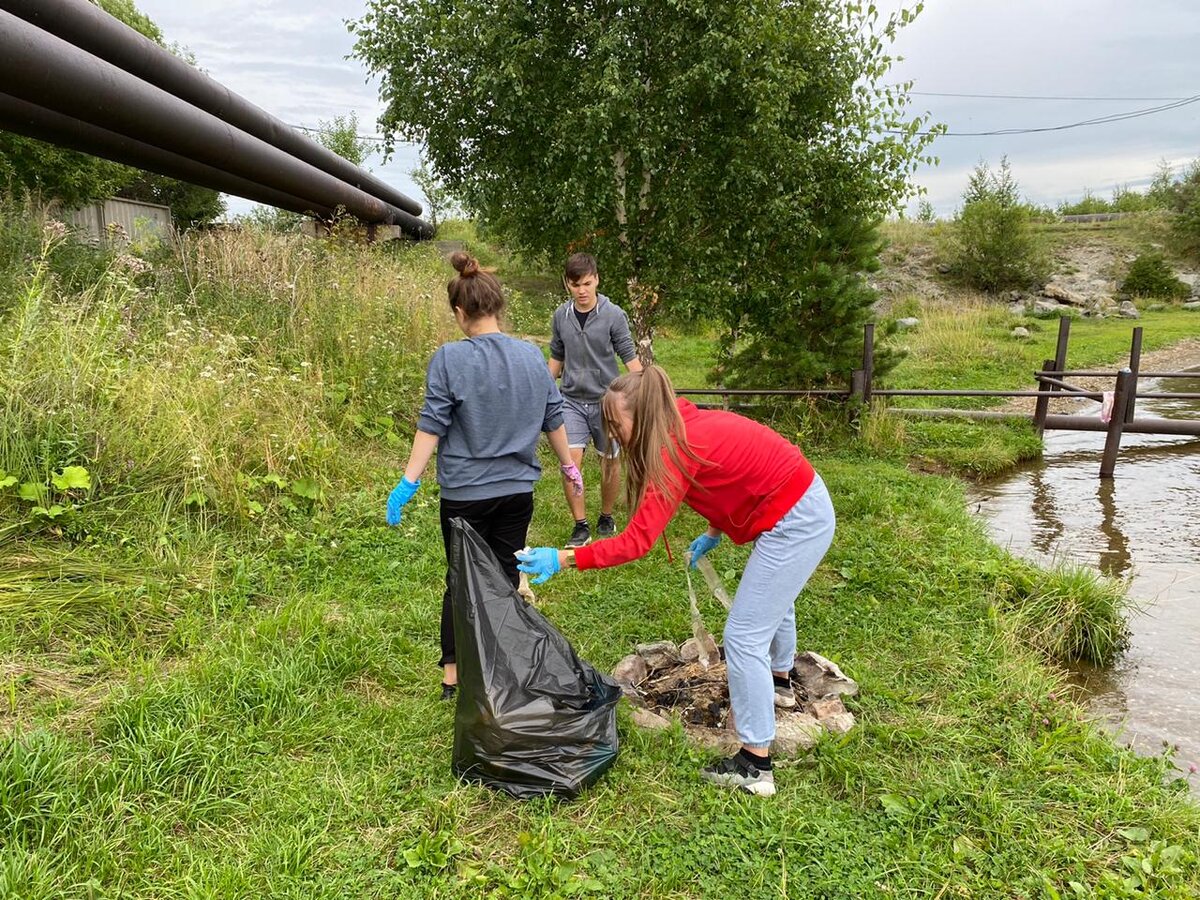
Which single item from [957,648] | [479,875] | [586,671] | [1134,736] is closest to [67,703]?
[479,875]

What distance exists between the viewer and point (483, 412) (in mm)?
2891

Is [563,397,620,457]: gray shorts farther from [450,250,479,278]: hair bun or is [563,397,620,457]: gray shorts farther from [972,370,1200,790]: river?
[972,370,1200,790]: river

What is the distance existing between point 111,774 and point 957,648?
12.0 ft

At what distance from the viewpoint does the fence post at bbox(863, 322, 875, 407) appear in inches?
A: 305

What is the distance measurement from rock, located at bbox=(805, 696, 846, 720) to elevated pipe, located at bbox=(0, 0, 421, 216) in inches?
281

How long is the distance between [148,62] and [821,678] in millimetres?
7751

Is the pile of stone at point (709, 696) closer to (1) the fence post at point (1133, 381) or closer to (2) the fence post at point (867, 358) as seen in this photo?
(2) the fence post at point (867, 358)

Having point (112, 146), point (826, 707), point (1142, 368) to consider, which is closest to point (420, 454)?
point (826, 707)

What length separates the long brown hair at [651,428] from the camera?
244 cm

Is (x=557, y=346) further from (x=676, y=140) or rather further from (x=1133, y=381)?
(x=1133, y=381)

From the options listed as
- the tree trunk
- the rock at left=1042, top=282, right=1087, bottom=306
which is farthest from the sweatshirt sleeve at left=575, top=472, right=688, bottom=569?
the rock at left=1042, top=282, right=1087, bottom=306

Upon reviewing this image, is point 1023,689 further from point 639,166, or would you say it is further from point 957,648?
point 639,166

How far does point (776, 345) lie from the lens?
8320 millimetres

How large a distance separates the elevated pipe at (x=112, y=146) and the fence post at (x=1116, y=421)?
9.52 m
